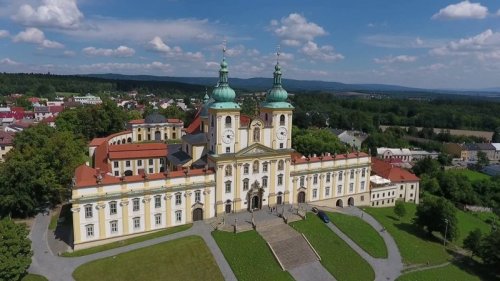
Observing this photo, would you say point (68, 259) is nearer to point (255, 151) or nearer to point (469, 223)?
point (255, 151)

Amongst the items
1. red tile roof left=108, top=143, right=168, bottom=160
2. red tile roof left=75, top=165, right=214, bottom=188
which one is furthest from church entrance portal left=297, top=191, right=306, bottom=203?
red tile roof left=108, top=143, right=168, bottom=160

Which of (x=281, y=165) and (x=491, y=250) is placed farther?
(x=281, y=165)

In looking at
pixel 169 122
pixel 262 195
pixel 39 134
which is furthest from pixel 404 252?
pixel 169 122

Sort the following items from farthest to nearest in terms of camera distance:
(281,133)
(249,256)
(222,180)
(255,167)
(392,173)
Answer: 1. (392,173)
2. (281,133)
3. (255,167)
4. (222,180)
5. (249,256)

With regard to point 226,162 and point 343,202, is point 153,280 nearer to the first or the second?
point 226,162

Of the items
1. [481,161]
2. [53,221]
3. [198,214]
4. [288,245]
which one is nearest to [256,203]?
[198,214]

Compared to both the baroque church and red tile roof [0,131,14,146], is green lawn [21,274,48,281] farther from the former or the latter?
red tile roof [0,131,14,146]

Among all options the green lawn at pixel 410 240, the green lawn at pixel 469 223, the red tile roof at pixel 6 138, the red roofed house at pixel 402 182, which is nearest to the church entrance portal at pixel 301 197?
the green lawn at pixel 410 240
